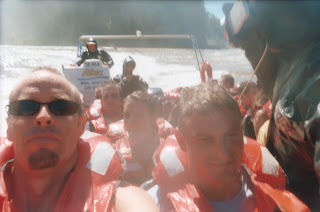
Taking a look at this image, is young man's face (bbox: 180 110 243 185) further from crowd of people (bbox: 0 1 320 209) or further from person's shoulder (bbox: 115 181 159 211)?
person's shoulder (bbox: 115 181 159 211)

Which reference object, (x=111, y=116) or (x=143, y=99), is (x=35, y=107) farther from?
(x=111, y=116)

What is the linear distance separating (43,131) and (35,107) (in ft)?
0.50

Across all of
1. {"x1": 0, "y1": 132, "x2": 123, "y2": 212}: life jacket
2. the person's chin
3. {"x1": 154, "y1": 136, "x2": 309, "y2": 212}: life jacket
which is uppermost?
the person's chin

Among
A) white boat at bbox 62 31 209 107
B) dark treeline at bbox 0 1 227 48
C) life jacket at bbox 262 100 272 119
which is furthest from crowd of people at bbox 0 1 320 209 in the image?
dark treeline at bbox 0 1 227 48

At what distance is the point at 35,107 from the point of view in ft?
5.16

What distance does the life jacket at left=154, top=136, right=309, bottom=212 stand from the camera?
4.80 feet

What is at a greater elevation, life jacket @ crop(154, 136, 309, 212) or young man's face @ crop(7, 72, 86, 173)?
young man's face @ crop(7, 72, 86, 173)

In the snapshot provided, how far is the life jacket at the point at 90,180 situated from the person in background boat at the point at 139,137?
958 mm

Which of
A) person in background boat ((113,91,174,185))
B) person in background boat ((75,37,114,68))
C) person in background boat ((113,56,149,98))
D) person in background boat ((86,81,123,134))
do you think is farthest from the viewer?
person in background boat ((75,37,114,68))

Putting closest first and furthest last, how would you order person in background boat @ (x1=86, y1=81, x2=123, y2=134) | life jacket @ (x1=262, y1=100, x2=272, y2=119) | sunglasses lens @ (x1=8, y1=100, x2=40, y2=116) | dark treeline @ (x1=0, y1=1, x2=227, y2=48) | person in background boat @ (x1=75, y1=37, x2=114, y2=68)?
sunglasses lens @ (x1=8, y1=100, x2=40, y2=116) → life jacket @ (x1=262, y1=100, x2=272, y2=119) → person in background boat @ (x1=86, y1=81, x2=123, y2=134) → person in background boat @ (x1=75, y1=37, x2=114, y2=68) → dark treeline @ (x1=0, y1=1, x2=227, y2=48)

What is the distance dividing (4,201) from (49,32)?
44454mm

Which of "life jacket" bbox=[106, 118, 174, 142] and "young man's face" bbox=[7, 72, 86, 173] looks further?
"life jacket" bbox=[106, 118, 174, 142]

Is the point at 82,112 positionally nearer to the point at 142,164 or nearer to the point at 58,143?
the point at 58,143

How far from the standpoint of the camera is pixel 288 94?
4.42ft
